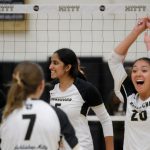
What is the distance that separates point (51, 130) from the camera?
2.89 metres

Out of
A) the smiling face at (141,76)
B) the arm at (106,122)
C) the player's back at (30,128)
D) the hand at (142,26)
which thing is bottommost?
the arm at (106,122)

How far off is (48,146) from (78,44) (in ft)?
19.8

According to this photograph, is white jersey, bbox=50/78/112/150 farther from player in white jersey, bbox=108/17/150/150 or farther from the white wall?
the white wall

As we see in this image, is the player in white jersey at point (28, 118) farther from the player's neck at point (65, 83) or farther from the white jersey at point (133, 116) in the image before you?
the player's neck at point (65, 83)

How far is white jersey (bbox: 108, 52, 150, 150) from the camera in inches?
147

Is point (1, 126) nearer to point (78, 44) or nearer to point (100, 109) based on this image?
point (100, 109)

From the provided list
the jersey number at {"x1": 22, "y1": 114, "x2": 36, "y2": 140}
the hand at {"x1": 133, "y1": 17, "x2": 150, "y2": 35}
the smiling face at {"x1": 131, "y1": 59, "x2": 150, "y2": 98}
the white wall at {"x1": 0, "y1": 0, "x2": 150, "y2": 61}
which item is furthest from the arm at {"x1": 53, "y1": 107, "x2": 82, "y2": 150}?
the white wall at {"x1": 0, "y1": 0, "x2": 150, "y2": 61}

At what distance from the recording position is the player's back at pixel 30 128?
287 centimetres

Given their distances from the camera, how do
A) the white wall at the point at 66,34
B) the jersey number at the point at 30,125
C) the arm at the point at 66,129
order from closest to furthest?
the jersey number at the point at 30,125, the arm at the point at 66,129, the white wall at the point at 66,34

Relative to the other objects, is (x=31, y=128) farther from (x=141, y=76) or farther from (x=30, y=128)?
(x=141, y=76)

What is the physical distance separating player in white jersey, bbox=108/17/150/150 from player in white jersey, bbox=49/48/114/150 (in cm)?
33

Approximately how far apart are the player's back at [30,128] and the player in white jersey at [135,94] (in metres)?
0.99

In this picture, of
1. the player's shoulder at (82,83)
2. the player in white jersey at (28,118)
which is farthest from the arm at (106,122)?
the player in white jersey at (28,118)

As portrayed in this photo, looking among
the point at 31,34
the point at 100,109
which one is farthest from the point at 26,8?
the point at 31,34
